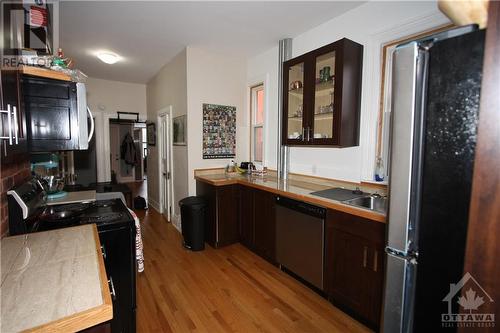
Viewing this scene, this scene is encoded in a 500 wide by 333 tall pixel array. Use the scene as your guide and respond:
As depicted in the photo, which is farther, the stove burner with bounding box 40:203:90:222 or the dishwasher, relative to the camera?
the dishwasher

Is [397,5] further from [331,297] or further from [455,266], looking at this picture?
[331,297]

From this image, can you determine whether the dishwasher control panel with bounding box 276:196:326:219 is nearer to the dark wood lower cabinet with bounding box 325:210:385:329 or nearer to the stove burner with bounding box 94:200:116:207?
the dark wood lower cabinet with bounding box 325:210:385:329

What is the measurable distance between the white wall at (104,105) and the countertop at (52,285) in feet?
14.2

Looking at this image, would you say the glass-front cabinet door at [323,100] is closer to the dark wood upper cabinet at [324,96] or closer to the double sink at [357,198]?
the dark wood upper cabinet at [324,96]

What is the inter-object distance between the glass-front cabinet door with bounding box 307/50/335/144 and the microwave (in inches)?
81.6

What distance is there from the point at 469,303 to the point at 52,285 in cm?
153

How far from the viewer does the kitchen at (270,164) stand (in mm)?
1647

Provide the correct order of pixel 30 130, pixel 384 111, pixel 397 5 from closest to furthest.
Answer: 1. pixel 30 130
2. pixel 397 5
3. pixel 384 111

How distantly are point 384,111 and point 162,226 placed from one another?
3690 mm

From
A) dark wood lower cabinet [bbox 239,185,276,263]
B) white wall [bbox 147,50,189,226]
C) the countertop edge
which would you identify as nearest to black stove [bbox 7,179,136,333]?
the countertop edge

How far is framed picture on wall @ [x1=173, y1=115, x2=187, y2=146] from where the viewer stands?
3533 mm

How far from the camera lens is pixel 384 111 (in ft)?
7.16

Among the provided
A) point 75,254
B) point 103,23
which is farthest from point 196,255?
point 103,23

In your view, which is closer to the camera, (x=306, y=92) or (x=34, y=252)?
(x=34, y=252)
